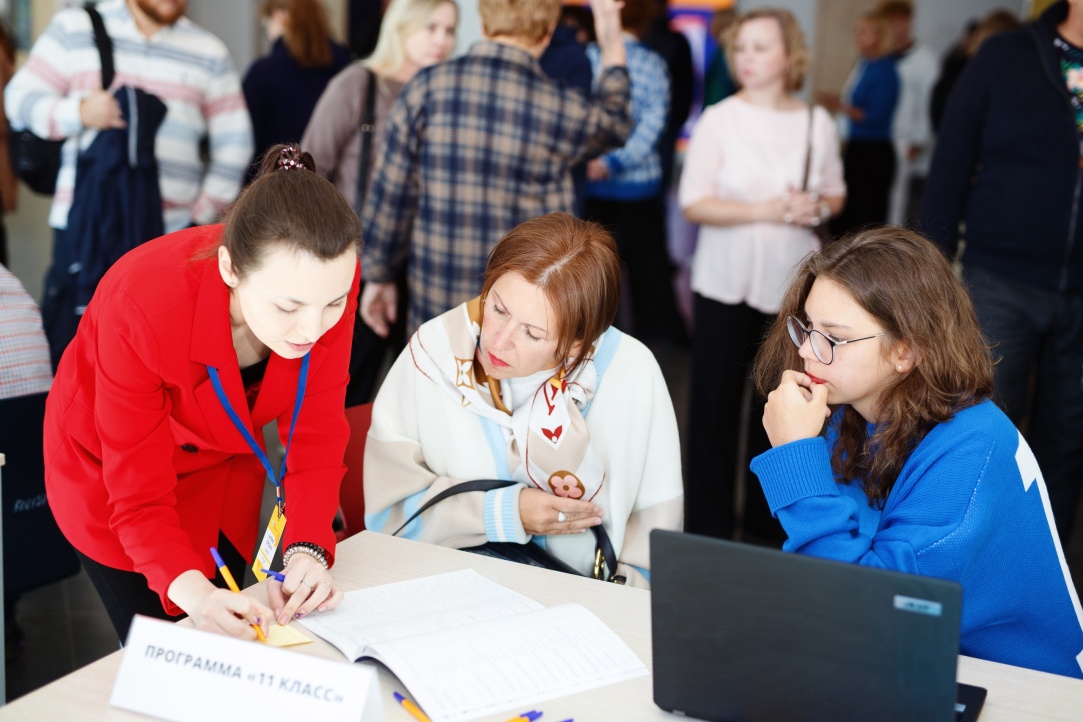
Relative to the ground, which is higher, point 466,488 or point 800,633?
point 800,633

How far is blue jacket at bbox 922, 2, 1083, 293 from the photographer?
259 centimetres

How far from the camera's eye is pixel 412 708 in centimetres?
122

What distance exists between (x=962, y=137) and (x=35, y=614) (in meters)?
2.70

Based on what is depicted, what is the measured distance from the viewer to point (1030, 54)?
261 centimetres

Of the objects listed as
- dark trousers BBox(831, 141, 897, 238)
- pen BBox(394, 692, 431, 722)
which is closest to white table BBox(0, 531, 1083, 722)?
pen BBox(394, 692, 431, 722)

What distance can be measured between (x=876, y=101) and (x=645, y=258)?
187 cm

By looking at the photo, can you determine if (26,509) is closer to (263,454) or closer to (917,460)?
(263,454)

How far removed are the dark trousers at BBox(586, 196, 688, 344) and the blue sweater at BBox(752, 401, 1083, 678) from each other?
295 cm

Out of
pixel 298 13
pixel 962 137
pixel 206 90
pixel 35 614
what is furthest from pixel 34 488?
pixel 962 137

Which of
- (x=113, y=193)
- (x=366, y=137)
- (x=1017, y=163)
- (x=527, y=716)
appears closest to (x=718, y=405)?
(x=1017, y=163)

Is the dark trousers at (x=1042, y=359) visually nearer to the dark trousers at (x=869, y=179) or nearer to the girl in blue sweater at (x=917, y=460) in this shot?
the girl in blue sweater at (x=917, y=460)

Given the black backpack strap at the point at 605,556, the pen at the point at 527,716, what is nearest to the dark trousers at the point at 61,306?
the black backpack strap at the point at 605,556

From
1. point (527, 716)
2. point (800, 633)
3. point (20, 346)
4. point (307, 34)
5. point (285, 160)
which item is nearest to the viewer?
point (800, 633)

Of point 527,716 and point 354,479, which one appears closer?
point 527,716
